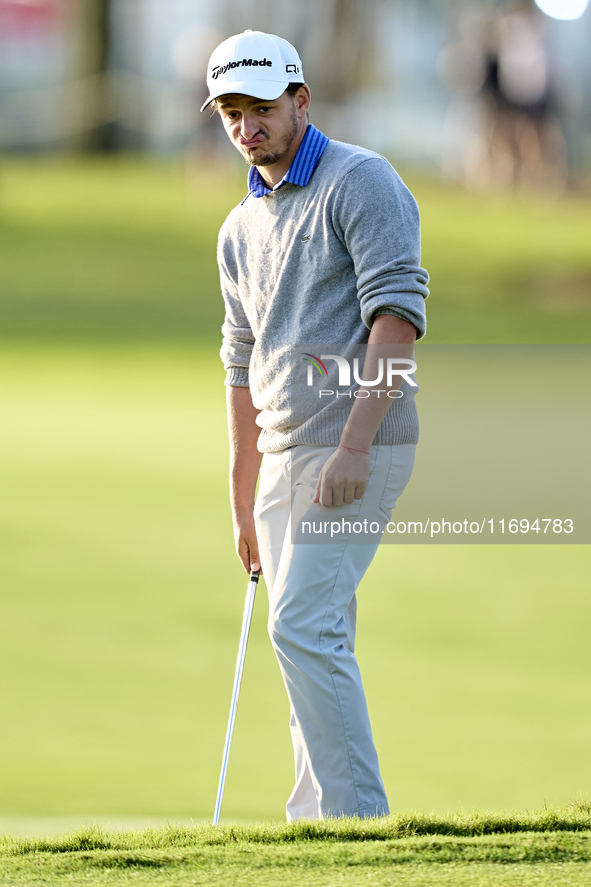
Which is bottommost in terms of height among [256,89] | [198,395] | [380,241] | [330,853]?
[330,853]

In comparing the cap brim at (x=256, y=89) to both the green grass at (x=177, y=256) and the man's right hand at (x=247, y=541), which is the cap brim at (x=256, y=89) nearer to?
the man's right hand at (x=247, y=541)

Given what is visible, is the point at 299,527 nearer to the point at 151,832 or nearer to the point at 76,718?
the point at 151,832

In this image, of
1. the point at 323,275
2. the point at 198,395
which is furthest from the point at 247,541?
the point at 198,395

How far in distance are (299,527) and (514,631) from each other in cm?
243

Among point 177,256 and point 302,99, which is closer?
point 302,99

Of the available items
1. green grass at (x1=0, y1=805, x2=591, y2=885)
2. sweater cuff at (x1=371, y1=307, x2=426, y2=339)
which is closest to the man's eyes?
sweater cuff at (x1=371, y1=307, x2=426, y2=339)

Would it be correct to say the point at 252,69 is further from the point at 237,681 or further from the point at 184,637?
the point at 184,637

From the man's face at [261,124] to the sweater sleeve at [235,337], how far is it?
29 cm

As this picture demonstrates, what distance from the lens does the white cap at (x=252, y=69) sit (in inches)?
94.3

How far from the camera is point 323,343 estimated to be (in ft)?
8.03

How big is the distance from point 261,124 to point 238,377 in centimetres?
58

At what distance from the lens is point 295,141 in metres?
2.49

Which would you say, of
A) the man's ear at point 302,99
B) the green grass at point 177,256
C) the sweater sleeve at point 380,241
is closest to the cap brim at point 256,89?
the man's ear at point 302,99

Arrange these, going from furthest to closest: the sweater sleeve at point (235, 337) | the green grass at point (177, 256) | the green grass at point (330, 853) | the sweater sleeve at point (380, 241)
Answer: the green grass at point (177, 256) < the sweater sleeve at point (235, 337) < the sweater sleeve at point (380, 241) < the green grass at point (330, 853)
